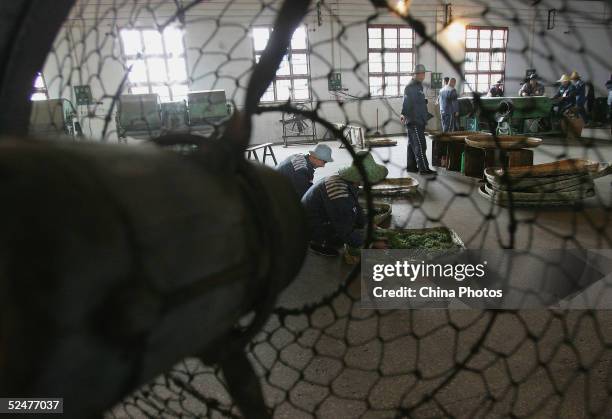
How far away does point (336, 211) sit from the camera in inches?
92.1

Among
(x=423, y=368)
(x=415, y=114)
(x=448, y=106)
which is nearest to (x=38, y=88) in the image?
(x=423, y=368)

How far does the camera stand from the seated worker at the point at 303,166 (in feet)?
8.98

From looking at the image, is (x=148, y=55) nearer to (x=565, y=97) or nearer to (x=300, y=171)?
(x=565, y=97)

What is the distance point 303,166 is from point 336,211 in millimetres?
558

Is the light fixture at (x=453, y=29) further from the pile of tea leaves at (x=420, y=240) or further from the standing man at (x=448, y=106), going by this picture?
the standing man at (x=448, y=106)

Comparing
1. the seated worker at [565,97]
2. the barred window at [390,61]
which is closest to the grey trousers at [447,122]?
the barred window at [390,61]

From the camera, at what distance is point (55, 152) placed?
0.27 m

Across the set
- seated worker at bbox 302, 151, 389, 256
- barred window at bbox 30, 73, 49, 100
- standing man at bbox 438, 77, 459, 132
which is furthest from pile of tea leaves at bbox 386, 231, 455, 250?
standing man at bbox 438, 77, 459, 132

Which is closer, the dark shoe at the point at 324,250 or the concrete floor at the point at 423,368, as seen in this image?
the concrete floor at the point at 423,368

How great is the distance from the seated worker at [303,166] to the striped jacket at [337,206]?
0.97ft

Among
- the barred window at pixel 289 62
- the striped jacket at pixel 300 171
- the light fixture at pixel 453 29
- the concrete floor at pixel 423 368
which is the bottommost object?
the concrete floor at pixel 423 368

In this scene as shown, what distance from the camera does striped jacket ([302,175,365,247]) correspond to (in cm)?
232

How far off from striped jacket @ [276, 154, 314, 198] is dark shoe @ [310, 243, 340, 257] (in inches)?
15.3

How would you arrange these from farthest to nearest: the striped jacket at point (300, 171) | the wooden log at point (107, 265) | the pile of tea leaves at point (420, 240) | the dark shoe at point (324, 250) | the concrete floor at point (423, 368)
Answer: the striped jacket at point (300, 171), the dark shoe at point (324, 250), the pile of tea leaves at point (420, 240), the concrete floor at point (423, 368), the wooden log at point (107, 265)
